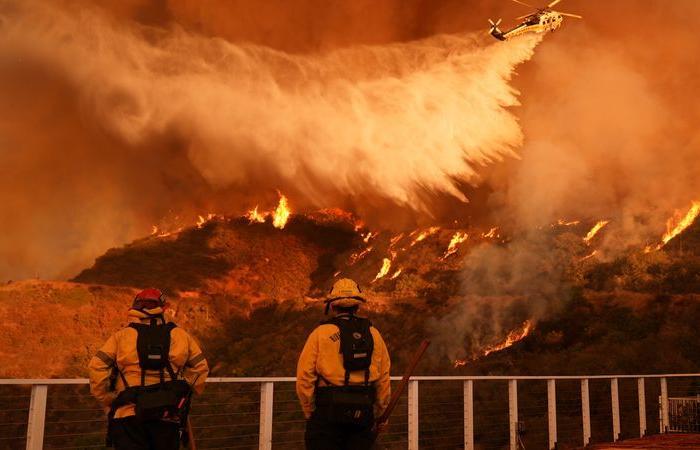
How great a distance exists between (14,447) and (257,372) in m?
23.7

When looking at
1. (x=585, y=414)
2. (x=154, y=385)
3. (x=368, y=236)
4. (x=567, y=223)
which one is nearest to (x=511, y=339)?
(x=567, y=223)

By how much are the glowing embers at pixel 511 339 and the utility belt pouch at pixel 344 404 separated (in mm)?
39533

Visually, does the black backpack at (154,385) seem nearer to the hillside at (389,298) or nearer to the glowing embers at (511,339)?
the hillside at (389,298)

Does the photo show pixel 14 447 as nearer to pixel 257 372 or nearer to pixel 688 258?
pixel 257 372

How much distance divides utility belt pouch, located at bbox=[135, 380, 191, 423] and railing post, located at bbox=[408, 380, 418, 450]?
389 cm

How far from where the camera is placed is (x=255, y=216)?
8431 centimetres

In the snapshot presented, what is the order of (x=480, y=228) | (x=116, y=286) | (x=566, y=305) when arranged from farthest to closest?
(x=116, y=286) → (x=480, y=228) → (x=566, y=305)

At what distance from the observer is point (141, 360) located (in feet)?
14.8

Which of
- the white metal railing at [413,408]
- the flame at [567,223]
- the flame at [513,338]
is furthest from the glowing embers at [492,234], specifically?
the white metal railing at [413,408]

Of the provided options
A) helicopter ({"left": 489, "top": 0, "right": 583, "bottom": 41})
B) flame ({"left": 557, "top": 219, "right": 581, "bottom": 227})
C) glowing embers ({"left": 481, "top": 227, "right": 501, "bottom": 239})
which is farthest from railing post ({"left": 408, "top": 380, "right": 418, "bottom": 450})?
glowing embers ({"left": 481, "top": 227, "right": 501, "bottom": 239})

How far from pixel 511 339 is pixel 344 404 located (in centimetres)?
4162

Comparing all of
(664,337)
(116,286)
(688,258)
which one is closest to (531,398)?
(664,337)

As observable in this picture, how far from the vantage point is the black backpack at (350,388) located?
4.85m

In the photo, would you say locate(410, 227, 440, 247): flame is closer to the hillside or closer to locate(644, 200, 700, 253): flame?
the hillside
